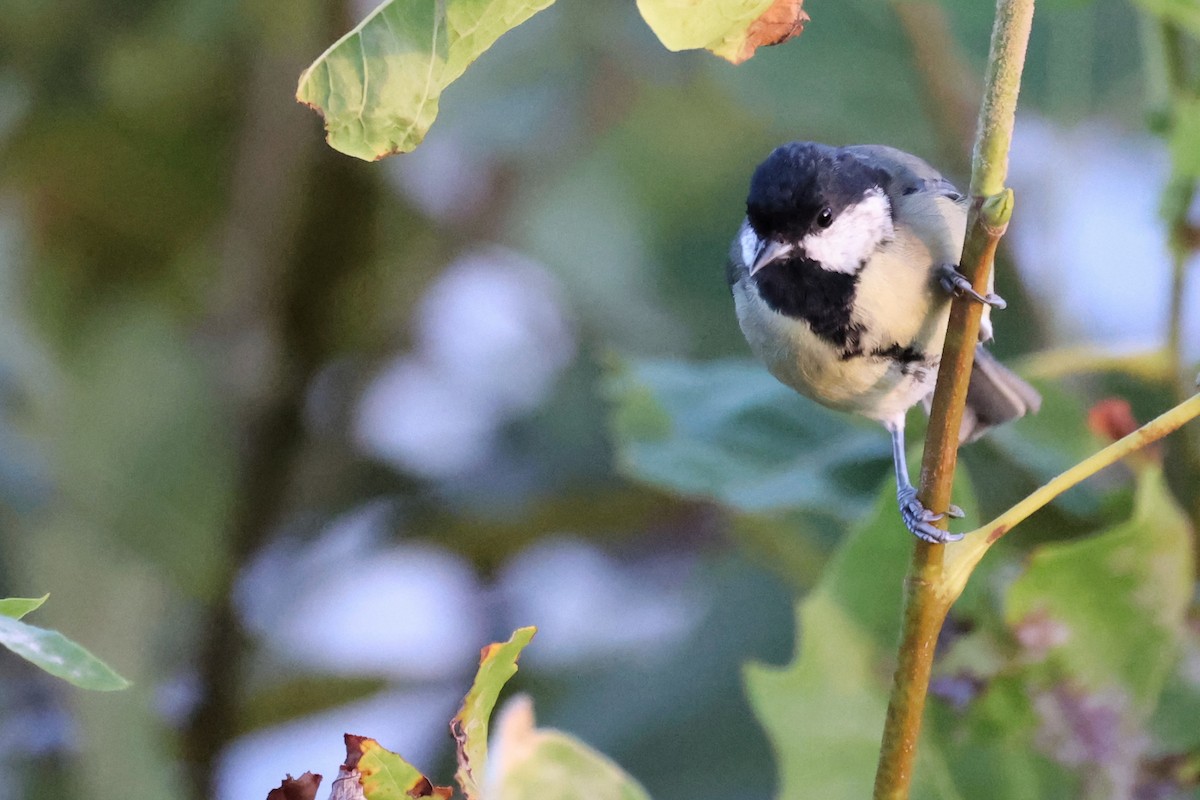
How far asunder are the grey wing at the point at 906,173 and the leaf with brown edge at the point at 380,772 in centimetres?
55

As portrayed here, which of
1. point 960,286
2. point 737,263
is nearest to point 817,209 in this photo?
point 737,263

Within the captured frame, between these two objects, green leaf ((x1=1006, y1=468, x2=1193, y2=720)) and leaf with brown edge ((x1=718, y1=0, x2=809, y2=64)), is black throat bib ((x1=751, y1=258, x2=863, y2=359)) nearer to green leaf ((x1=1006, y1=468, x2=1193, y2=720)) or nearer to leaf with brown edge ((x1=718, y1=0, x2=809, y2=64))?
green leaf ((x1=1006, y1=468, x2=1193, y2=720))

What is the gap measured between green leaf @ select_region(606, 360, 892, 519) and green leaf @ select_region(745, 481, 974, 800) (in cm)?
14

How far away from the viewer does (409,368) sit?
5.06ft

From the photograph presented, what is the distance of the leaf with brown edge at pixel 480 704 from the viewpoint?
487mm

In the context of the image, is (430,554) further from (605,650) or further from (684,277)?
(684,277)

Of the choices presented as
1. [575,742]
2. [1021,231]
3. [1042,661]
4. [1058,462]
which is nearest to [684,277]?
[1021,231]

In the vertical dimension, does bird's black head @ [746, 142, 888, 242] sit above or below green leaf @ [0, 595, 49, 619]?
above

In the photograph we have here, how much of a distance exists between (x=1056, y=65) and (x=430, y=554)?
876 mm

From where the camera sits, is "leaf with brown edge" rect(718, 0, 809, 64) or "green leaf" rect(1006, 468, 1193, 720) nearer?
"leaf with brown edge" rect(718, 0, 809, 64)

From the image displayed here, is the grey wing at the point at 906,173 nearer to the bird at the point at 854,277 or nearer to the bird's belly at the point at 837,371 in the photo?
the bird at the point at 854,277

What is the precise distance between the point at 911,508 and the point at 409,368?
92 cm

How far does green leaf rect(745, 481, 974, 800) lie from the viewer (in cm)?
76

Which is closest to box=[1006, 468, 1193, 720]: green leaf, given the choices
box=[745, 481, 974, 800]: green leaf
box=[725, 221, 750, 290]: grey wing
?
box=[745, 481, 974, 800]: green leaf
